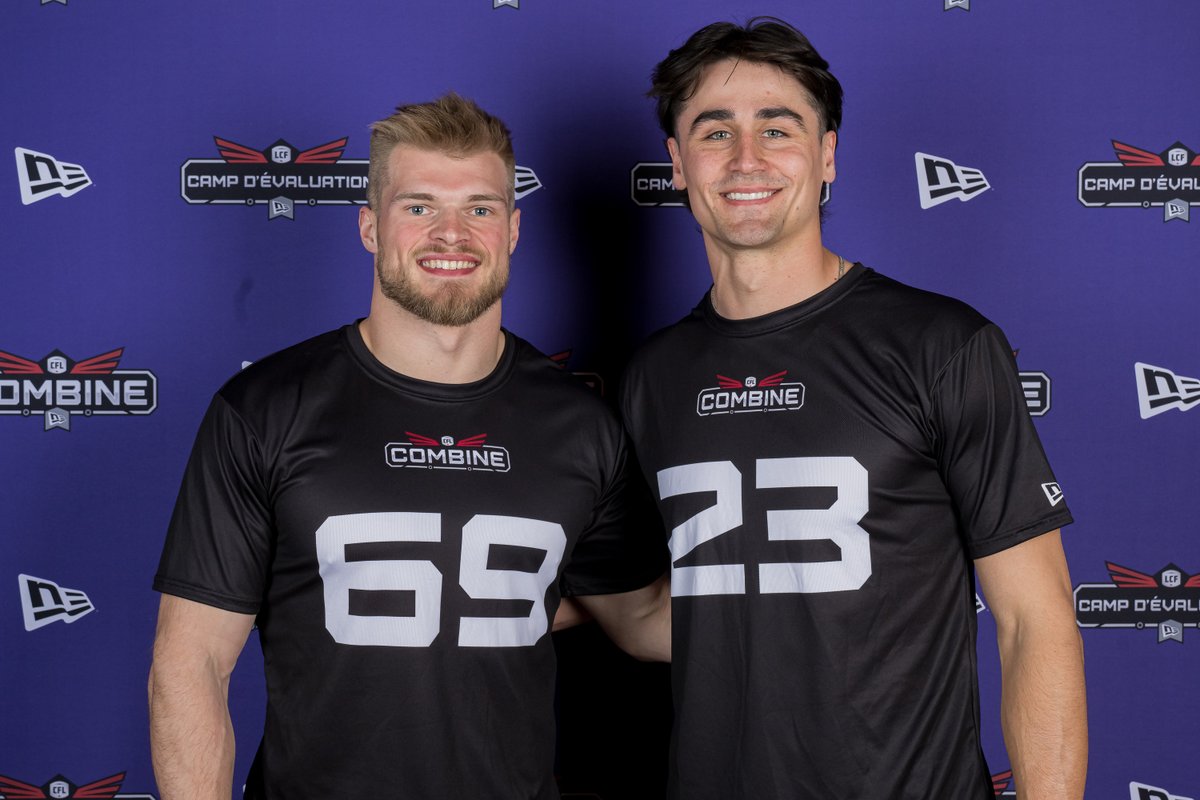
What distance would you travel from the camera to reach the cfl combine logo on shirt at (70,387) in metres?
2.04

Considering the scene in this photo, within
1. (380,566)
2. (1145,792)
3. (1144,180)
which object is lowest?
(1145,792)

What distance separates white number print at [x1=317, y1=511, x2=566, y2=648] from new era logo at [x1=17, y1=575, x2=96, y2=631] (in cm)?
85

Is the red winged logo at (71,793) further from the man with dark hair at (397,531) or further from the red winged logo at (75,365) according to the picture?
the red winged logo at (75,365)

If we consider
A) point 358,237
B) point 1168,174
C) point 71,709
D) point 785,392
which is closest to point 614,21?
point 358,237

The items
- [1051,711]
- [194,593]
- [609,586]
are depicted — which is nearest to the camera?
[1051,711]

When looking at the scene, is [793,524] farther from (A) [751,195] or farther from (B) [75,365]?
(B) [75,365]

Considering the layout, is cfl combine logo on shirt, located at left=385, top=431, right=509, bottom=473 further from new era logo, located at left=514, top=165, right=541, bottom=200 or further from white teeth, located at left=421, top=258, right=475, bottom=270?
new era logo, located at left=514, top=165, right=541, bottom=200

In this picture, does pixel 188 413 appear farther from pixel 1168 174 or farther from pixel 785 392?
pixel 1168 174

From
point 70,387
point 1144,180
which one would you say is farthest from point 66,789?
point 1144,180

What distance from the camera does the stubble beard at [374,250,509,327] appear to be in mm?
1580

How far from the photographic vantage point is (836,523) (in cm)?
146

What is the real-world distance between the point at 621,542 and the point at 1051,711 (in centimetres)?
73

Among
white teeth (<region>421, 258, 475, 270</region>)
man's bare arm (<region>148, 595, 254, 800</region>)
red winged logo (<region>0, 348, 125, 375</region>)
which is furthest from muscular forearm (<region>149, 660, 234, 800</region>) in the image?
red winged logo (<region>0, 348, 125, 375</region>)

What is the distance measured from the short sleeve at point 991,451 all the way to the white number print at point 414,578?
0.64 meters
